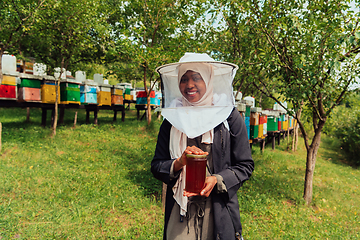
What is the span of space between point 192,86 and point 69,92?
9.97 metres

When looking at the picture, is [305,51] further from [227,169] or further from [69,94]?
[69,94]

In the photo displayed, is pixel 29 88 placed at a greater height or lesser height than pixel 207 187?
greater

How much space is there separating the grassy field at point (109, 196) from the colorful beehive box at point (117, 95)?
12.9ft

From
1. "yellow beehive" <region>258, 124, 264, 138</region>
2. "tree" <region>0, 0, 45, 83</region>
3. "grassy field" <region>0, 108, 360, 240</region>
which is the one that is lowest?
"grassy field" <region>0, 108, 360, 240</region>

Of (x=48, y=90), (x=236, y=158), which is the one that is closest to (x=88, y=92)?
(x=48, y=90)

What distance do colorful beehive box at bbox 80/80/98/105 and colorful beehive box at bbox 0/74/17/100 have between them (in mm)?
3270

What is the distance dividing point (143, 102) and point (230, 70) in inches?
563

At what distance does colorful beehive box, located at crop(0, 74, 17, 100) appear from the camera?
7.72 metres

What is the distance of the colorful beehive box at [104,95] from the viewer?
12.4m

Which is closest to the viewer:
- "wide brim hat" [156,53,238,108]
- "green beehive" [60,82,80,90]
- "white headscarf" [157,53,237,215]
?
"white headscarf" [157,53,237,215]

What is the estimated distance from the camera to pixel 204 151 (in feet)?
5.53

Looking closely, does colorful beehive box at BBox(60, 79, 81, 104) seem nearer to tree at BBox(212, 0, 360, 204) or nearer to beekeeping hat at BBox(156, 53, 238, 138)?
tree at BBox(212, 0, 360, 204)

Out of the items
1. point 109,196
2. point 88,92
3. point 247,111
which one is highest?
point 88,92

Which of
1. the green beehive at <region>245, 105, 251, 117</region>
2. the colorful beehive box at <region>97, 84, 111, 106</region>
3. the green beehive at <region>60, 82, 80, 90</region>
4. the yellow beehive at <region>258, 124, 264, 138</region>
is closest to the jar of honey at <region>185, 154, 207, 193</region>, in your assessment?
the green beehive at <region>245, 105, 251, 117</region>
